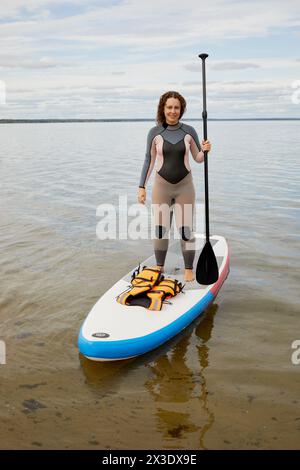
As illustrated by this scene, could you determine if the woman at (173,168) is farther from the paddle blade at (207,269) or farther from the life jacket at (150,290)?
the life jacket at (150,290)

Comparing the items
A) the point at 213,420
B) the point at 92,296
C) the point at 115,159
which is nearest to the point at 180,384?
the point at 213,420

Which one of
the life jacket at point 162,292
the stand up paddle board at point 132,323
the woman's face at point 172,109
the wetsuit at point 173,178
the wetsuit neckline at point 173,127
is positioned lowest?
the stand up paddle board at point 132,323

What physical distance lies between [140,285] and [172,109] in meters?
2.19

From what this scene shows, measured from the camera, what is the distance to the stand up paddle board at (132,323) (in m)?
4.57

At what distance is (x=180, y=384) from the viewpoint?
4367 millimetres

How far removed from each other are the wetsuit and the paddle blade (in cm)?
14

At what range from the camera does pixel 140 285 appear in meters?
5.48

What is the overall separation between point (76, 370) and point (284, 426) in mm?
2010

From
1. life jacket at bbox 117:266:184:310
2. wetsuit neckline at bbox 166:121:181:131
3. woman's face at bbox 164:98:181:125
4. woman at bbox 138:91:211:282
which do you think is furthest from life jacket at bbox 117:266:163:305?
woman's face at bbox 164:98:181:125

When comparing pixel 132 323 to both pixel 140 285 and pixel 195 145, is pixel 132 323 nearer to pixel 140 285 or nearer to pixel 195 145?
pixel 140 285

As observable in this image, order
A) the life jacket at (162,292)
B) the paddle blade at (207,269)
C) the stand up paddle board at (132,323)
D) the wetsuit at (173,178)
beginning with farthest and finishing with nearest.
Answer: the paddle blade at (207,269) < the wetsuit at (173,178) < the life jacket at (162,292) < the stand up paddle board at (132,323)

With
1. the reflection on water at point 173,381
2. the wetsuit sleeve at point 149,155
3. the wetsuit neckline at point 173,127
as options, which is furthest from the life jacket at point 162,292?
the wetsuit neckline at point 173,127

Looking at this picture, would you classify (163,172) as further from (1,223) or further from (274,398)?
(1,223)

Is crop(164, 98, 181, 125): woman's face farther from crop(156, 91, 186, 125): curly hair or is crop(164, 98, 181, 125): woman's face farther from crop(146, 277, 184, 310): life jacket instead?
crop(146, 277, 184, 310): life jacket
